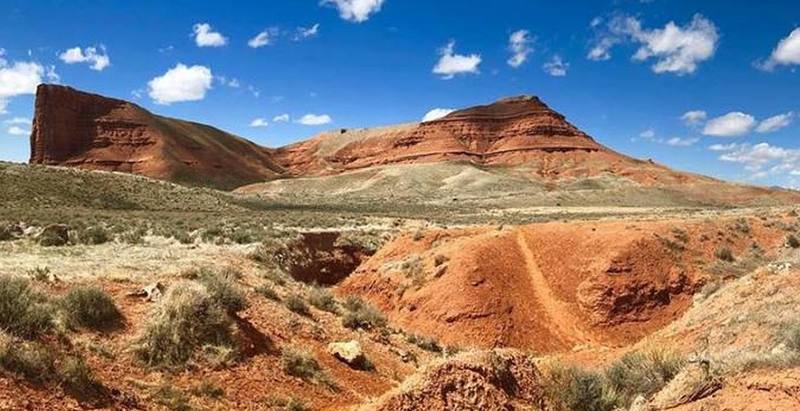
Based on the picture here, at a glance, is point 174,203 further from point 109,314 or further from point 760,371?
point 760,371

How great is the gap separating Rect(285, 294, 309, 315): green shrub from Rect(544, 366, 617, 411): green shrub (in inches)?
296

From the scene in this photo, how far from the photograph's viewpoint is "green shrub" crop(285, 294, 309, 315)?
15047 millimetres

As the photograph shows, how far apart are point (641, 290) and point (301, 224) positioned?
21932 millimetres

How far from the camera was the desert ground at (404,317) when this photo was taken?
328 inches

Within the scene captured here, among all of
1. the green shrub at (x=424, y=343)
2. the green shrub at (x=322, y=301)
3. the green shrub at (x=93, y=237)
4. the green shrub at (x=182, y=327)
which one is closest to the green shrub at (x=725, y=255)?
A: the green shrub at (x=424, y=343)

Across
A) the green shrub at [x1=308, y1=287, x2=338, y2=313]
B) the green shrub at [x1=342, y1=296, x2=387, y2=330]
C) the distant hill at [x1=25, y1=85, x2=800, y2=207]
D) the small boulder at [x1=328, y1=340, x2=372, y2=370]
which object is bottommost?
the small boulder at [x1=328, y1=340, x2=372, y2=370]

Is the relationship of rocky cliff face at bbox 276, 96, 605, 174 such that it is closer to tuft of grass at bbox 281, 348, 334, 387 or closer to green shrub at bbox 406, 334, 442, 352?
green shrub at bbox 406, 334, 442, 352

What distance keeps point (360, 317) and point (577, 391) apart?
830 cm

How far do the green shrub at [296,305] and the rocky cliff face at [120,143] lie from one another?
115627 millimetres

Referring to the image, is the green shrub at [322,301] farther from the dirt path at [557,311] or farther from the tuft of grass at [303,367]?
the dirt path at [557,311]

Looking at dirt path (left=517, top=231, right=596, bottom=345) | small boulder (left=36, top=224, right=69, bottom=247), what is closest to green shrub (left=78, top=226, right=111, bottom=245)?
small boulder (left=36, top=224, right=69, bottom=247)

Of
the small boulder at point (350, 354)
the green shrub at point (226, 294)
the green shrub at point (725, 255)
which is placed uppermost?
the green shrub at point (725, 255)

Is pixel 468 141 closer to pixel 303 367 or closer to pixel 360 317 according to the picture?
pixel 360 317

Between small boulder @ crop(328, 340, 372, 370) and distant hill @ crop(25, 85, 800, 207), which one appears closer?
small boulder @ crop(328, 340, 372, 370)
